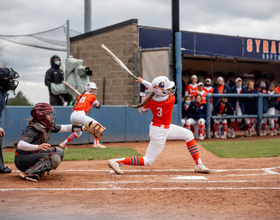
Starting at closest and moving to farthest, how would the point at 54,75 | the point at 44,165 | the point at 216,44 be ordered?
the point at 44,165 → the point at 54,75 → the point at 216,44

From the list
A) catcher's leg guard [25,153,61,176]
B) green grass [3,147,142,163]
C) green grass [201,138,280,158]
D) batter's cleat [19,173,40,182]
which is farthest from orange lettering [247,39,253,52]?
batter's cleat [19,173,40,182]

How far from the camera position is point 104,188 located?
4.64 m

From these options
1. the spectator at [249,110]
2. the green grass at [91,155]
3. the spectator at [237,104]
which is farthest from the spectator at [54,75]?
the spectator at [249,110]

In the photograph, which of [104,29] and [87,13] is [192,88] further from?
[87,13]

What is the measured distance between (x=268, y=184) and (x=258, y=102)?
7590mm

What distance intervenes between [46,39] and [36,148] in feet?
27.1

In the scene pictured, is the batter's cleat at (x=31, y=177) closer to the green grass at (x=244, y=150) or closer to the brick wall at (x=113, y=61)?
the green grass at (x=244, y=150)

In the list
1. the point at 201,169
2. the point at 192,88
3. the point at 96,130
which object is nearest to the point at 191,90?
the point at 192,88

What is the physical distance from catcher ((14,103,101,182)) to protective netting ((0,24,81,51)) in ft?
24.1

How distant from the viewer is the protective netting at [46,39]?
11664 millimetres

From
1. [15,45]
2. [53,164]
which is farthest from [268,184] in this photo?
[15,45]

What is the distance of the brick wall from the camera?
12.8 m

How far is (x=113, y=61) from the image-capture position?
13250 millimetres

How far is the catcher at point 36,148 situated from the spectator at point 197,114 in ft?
22.1
